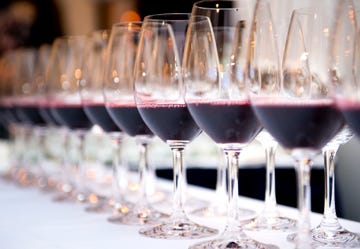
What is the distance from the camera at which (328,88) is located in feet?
2.60

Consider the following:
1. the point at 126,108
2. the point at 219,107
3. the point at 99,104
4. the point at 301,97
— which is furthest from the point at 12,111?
the point at 301,97

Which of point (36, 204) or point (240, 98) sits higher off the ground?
point (240, 98)

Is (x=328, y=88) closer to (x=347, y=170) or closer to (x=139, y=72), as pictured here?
(x=139, y=72)

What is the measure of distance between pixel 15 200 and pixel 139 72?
1.81 feet

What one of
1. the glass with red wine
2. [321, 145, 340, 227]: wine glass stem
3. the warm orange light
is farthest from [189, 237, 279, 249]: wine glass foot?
the warm orange light

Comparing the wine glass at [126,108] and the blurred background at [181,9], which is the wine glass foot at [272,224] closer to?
the wine glass at [126,108]

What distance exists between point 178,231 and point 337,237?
Answer: 244mm

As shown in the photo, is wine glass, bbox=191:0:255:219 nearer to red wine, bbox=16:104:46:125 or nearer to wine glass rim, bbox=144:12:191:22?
wine glass rim, bbox=144:12:191:22

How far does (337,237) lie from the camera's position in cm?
92

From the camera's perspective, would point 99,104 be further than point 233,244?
Yes

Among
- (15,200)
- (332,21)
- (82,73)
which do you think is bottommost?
(15,200)

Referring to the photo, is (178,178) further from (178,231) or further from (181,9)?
(181,9)

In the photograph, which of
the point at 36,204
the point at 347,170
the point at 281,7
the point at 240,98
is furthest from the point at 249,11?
the point at 347,170

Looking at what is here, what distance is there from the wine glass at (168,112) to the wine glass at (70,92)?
15.6 inches
